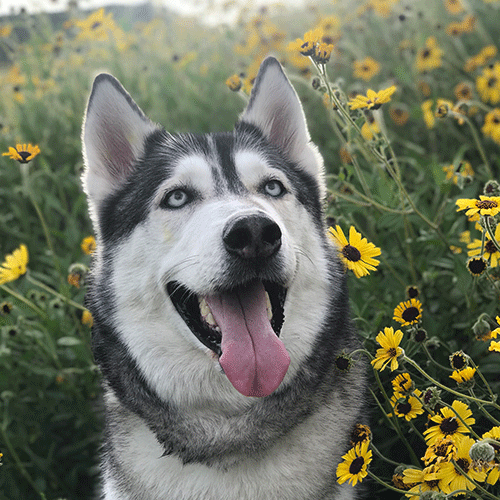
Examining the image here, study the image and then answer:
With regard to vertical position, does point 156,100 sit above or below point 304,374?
above

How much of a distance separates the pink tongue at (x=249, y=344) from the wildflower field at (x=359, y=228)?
10.5 inches

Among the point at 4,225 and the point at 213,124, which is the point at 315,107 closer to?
the point at 213,124

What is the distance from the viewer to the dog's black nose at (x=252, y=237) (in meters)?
1.82

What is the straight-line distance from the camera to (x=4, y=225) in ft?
14.0

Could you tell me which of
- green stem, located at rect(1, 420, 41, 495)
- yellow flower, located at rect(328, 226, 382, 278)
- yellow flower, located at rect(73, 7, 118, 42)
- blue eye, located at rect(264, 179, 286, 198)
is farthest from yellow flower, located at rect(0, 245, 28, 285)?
yellow flower, located at rect(73, 7, 118, 42)

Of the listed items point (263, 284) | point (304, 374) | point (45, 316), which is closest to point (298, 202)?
point (263, 284)

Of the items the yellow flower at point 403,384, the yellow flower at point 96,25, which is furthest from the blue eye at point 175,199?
the yellow flower at point 96,25

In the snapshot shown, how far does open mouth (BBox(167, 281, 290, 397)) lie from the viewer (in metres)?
1.93

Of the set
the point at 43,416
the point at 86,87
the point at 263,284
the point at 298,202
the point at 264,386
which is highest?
the point at 86,87

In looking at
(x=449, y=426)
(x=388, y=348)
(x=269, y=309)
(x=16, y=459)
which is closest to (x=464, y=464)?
(x=449, y=426)

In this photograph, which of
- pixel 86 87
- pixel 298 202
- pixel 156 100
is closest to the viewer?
pixel 298 202

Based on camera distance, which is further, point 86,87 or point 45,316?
point 86,87

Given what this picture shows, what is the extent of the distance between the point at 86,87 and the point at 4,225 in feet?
7.45

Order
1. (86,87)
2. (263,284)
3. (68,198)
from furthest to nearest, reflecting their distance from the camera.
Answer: (86,87)
(68,198)
(263,284)
